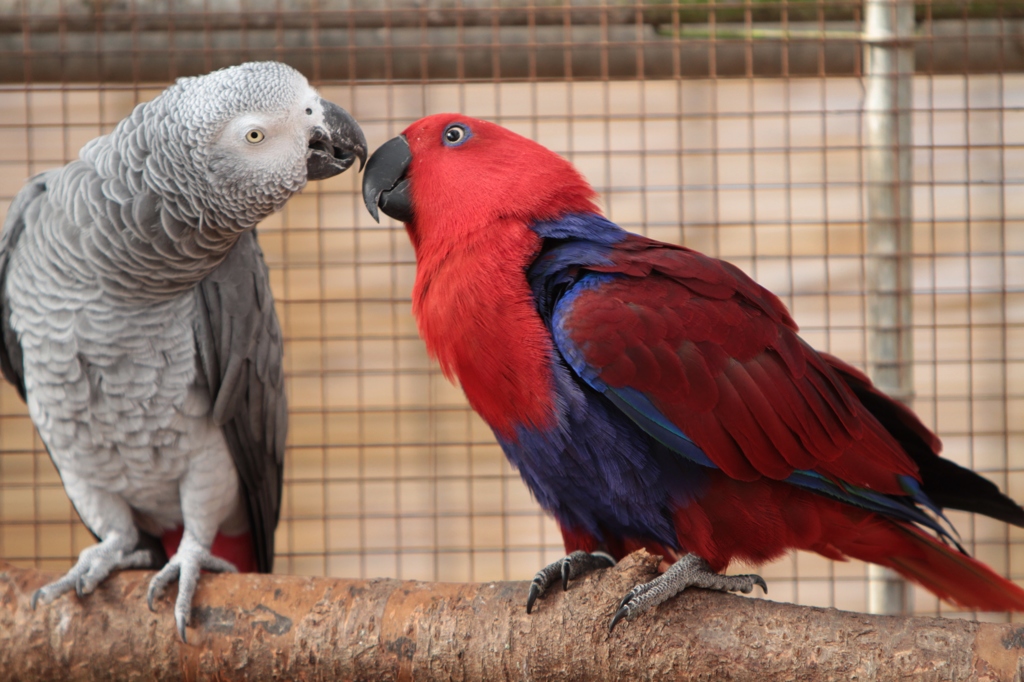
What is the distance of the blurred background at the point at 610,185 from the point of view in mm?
1809

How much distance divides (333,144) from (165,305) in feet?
1.33

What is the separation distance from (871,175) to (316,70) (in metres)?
1.28

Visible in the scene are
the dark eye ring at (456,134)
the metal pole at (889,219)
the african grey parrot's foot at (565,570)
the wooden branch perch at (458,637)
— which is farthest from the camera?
the metal pole at (889,219)

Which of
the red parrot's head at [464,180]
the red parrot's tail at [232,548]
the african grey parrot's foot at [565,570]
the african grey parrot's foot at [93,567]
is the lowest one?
the red parrot's tail at [232,548]

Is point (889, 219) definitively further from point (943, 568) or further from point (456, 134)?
point (456, 134)

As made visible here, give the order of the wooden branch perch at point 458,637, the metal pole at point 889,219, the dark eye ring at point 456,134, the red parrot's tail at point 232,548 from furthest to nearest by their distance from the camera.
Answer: the metal pole at point 889,219 → the red parrot's tail at point 232,548 → the dark eye ring at point 456,134 → the wooden branch perch at point 458,637

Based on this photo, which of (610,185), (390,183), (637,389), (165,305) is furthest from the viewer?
(610,185)

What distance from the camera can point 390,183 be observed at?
129 centimetres

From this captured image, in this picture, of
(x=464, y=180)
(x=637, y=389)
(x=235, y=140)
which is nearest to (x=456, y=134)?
(x=464, y=180)

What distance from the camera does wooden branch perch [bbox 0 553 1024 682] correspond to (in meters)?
1.05

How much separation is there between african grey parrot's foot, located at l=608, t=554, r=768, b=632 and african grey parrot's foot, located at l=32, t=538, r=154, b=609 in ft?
2.86

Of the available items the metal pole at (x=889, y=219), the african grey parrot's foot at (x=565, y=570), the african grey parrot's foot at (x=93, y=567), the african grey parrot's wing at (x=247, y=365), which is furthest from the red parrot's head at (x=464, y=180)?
the metal pole at (x=889, y=219)

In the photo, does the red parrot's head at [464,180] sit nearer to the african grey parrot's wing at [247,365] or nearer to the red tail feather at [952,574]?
the african grey parrot's wing at [247,365]

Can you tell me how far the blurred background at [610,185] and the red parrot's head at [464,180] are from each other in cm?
60
